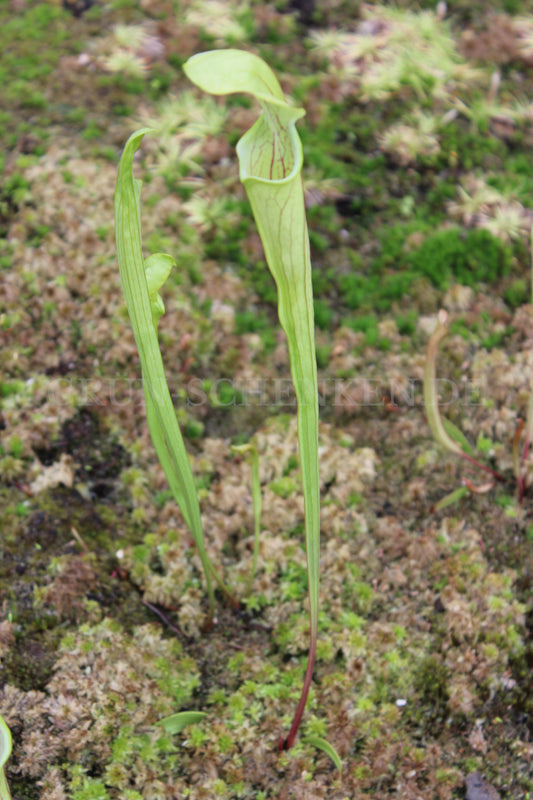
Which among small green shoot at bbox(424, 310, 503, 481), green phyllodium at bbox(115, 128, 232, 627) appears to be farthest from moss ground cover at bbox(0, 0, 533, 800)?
green phyllodium at bbox(115, 128, 232, 627)

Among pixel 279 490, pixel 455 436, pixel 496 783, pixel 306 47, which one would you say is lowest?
pixel 496 783

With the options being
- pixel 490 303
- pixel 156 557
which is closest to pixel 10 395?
pixel 156 557

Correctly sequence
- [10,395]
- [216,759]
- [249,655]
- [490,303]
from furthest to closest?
[490,303] → [10,395] → [249,655] → [216,759]

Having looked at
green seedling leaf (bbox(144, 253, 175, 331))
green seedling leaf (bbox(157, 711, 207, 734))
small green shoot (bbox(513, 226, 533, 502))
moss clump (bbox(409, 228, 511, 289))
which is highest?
green seedling leaf (bbox(144, 253, 175, 331))

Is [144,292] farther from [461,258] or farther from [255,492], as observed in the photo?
[461,258]

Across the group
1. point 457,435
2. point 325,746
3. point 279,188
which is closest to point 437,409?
point 457,435

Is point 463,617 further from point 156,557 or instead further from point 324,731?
point 156,557

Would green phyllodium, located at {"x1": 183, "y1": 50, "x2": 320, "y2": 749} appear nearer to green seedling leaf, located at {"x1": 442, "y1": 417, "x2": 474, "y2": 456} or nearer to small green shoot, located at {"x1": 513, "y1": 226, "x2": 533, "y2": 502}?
green seedling leaf, located at {"x1": 442, "y1": 417, "x2": 474, "y2": 456}
